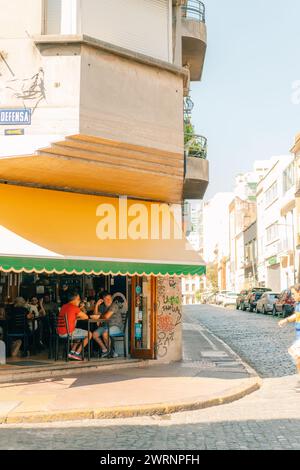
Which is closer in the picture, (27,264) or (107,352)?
(27,264)

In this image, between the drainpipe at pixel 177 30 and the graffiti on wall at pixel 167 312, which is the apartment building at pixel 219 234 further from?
the graffiti on wall at pixel 167 312

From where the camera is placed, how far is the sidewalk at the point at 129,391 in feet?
26.9

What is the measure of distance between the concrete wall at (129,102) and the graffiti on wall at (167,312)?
3791 mm

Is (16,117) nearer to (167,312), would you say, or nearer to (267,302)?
(167,312)

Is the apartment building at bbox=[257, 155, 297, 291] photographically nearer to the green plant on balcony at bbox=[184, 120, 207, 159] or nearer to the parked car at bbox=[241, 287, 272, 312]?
the parked car at bbox=[241, 287, 272, 312]

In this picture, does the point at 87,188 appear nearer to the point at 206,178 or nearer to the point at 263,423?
the point at 206,178

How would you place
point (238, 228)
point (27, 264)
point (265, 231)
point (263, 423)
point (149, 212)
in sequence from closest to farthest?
point (263, 423), point (27, 264), point (149, 212), point (265, 231), point (238, 228)

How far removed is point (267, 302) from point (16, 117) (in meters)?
30.0

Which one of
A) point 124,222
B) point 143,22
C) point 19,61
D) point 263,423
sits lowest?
point 263,423

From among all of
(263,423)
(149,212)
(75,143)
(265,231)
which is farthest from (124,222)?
(265,231)

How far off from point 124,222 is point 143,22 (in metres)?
4.05

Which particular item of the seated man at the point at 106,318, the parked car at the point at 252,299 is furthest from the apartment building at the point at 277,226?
the seated man at the point at 106,318

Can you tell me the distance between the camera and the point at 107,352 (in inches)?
525

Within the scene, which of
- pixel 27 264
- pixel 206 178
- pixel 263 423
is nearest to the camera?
pixel 263 423
